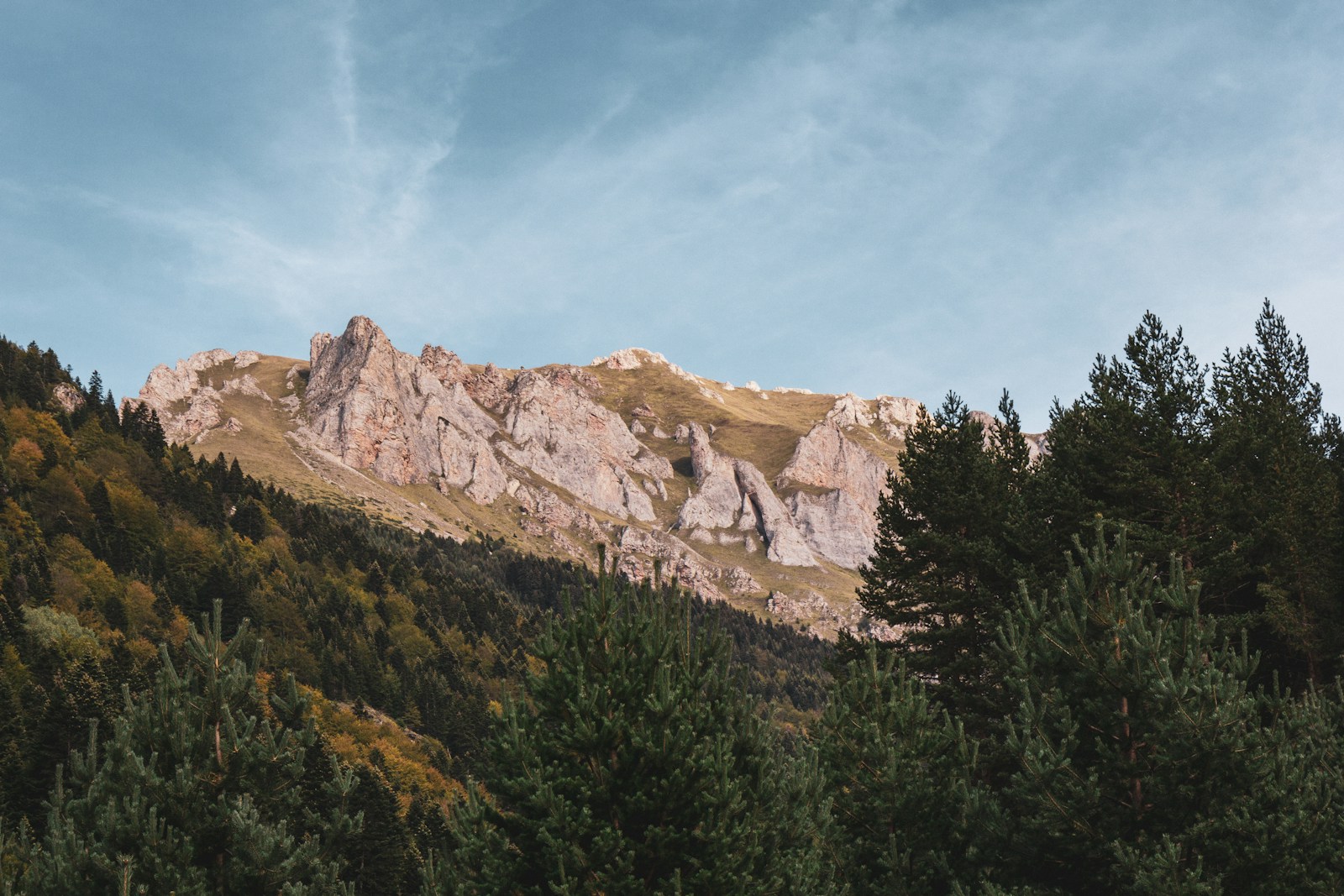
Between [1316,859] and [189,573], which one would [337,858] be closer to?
[1316,859]

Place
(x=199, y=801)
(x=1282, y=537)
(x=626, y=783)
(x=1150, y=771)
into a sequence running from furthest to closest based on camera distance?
(x=1282, y=537), (x=199, y=801), (x=1150, y=771), (x=626, y=783)

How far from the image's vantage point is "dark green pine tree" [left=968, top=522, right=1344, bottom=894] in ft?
52.7

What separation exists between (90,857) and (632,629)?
406 inches

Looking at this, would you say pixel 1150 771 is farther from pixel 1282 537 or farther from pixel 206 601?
pixel 206 601

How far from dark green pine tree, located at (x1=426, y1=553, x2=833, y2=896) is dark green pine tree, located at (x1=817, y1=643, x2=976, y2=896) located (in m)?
3.04

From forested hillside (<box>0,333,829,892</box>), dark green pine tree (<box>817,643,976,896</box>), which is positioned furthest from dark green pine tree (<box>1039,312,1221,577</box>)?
forested hillside (<box>0,333,829,892</box>)

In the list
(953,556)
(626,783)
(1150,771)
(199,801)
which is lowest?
(199,801)

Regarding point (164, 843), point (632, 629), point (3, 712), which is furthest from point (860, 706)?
point (3, 712)

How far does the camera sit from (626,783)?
16.2 metres

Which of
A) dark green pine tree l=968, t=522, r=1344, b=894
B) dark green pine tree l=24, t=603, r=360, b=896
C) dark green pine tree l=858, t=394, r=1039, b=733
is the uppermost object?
dark green pine tree l=858, t=394, r=1039, b=733

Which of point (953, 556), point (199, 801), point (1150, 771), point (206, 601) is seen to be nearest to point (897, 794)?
point (1150, 771)

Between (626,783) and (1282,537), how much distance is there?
30562mm

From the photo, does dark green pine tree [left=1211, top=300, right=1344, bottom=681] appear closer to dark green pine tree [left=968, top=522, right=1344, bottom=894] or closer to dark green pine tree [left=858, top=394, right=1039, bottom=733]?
dark green pine tree [left=858, top=394, right=1039, bottom=733]

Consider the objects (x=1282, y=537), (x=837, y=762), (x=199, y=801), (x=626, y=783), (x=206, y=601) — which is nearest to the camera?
(x=626, y=783)
